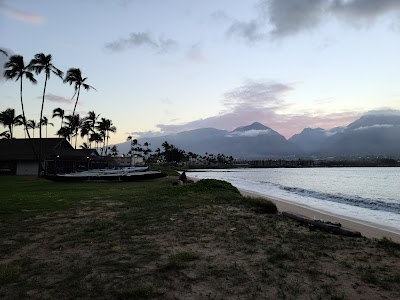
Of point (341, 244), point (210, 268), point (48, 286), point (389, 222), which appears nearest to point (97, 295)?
point (48, 286)

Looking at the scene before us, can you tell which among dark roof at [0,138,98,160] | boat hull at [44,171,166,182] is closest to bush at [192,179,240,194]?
boat hull at [44,171,166,182]

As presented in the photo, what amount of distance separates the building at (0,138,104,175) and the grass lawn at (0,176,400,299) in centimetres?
3847

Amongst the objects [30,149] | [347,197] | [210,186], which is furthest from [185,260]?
[30,149]

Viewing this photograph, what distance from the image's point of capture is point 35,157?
46.2m

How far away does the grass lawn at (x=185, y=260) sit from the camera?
505 centimetres

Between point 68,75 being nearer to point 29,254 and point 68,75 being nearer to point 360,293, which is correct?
point 29,254

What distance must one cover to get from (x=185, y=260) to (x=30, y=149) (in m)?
Result: 50.0

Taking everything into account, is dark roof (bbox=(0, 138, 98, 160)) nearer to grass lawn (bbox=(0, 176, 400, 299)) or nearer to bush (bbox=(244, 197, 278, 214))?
bush (bbox=(244, 197, 278, 214))

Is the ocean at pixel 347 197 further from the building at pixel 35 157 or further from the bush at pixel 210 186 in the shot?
the building at pixel 35 157

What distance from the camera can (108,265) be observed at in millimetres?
6227

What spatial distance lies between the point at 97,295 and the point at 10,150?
171 feet

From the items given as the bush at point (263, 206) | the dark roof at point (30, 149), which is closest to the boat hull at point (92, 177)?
the dark roof at point (30, 149)

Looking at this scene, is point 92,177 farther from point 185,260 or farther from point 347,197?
point 185,260

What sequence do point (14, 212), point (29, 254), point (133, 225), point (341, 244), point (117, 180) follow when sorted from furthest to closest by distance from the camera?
point (117, 180)
point (14, 212)
point (133, 225)
point (341, 244)
point (29, 254)
